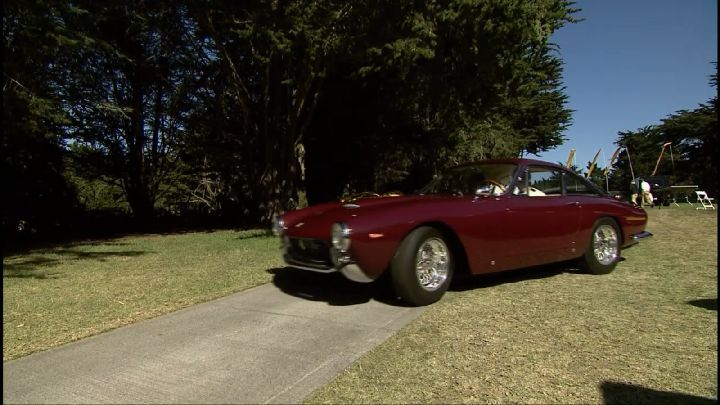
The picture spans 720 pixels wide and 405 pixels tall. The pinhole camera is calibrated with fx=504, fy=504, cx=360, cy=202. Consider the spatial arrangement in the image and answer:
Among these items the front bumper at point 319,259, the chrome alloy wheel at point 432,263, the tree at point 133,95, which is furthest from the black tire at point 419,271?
the tree at point 133,95

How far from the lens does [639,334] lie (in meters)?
4.01

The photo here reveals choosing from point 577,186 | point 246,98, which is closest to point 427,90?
point 246,98

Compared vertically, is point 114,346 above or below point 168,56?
below

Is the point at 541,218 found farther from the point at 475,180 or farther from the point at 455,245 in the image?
the point at 455,245

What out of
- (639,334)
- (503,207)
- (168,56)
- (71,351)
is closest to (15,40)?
(168,56)

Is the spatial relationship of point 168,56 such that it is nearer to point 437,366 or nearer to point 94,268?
point 94,268

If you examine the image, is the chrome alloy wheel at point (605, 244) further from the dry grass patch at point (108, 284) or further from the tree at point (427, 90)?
the tree at point (427, 90)

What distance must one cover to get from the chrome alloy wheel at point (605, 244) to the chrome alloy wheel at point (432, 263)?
2539mm

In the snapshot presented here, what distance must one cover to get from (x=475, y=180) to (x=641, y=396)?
3.34 metres

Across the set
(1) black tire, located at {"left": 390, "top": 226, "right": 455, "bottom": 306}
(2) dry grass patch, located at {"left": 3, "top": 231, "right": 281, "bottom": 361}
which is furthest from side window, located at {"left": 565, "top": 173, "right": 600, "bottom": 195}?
(2) dry grass patch, located at {"left": 3, "top": 231, "right": 281, "bottom": 361}

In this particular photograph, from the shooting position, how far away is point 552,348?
371 centimetres

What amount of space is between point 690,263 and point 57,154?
17.9 metres

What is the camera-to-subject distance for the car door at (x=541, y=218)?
219 inches

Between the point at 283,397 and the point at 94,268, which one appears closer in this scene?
the point at 283,397
